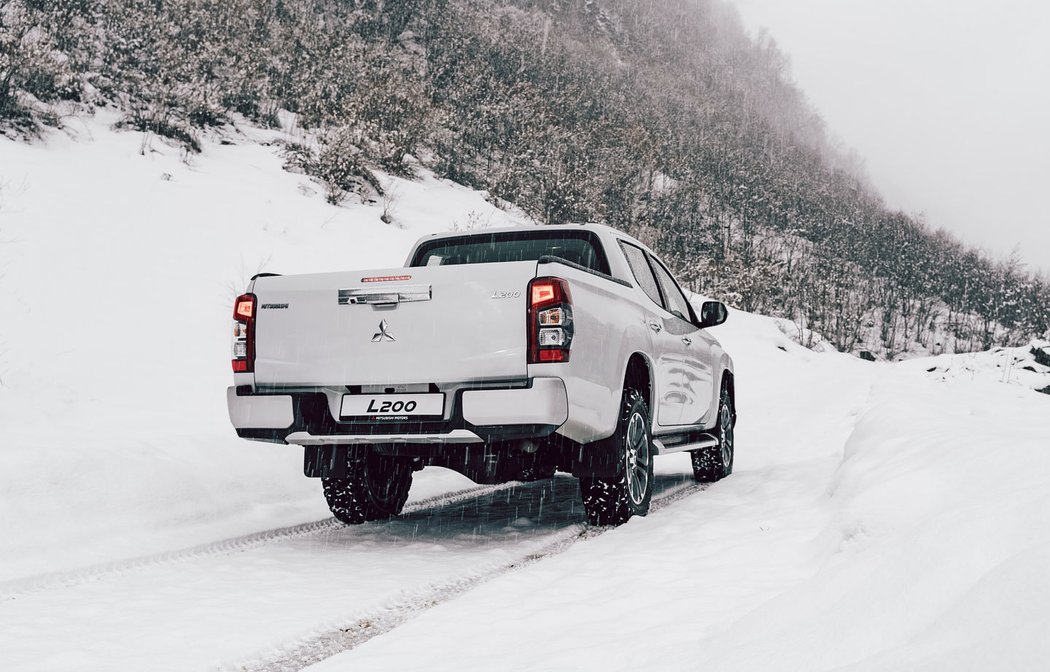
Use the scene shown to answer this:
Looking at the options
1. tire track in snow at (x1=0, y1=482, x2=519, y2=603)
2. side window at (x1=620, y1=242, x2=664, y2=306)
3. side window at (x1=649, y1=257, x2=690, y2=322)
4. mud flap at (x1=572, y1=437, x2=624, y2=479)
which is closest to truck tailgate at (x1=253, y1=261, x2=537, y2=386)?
mud flap at (x1=572, y1=437, x2=624, y2=479)

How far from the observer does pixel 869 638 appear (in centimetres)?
238

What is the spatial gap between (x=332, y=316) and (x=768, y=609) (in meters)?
3.07

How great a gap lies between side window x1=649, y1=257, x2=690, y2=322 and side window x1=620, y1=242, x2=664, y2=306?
104mm

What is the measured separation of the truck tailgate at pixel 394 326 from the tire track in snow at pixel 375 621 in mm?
1067

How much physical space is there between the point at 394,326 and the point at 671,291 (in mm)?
3767

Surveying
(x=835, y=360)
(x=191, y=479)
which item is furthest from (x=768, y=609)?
(x=835, y=360)

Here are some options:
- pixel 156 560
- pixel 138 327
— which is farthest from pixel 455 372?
pixel 138 327

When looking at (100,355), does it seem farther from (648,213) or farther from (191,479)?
(648,213)

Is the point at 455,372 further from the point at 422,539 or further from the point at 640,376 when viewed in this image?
the point at 640,376

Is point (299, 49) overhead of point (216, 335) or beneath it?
overhead

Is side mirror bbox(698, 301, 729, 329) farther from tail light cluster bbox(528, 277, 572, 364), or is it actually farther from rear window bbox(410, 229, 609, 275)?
tail light cluster bbox(528, 277, 572, 364)

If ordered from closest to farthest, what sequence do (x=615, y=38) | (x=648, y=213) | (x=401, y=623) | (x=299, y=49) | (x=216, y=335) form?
1. (x=401, y=623)
2. (x=216, y=335)
3. (x=299, y=49)
4. (x=648, y=213)
5. (x=615, y=38)

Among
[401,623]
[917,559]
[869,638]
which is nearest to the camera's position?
[869,638]

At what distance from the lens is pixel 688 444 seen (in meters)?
7.32
